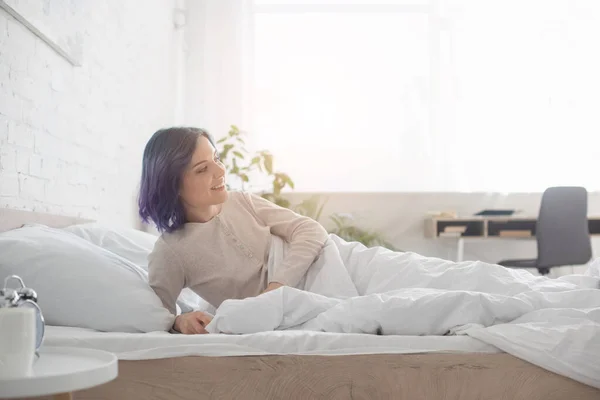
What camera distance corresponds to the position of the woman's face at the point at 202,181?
1930 mm

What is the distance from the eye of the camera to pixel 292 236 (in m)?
1.97

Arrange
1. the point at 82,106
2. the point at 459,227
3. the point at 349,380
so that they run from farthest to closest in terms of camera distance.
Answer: the point at 459,227
the point at 82,106
the point at 349,380

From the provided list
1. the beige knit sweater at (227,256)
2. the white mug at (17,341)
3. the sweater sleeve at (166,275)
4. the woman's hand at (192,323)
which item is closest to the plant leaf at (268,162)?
the beige knit sweater at (227,256)

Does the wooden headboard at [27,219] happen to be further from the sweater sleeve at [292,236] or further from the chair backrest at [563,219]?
the chair backrest at [563,219]

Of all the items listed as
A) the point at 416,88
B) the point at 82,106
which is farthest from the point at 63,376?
the point at 416,88

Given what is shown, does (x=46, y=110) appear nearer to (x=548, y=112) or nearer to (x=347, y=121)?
(x=347, y=121)

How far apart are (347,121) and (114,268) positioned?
3.45 meters

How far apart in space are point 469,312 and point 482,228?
3.40 meters

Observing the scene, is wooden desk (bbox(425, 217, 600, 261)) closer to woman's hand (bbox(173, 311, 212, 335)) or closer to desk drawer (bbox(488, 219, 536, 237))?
desk drawer (bbox(488, 219, 536, 237))

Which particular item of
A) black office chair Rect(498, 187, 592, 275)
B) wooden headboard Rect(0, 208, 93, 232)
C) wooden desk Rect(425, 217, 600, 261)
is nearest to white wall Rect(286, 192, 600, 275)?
wooden desk Rect(425, 217, 600, 261)

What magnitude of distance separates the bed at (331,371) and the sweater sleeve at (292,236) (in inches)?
18.6

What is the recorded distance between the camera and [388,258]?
188 cm

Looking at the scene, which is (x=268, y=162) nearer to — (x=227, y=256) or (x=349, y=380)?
(x=227, y=256)

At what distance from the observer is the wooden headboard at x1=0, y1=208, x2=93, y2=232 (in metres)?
1.96
